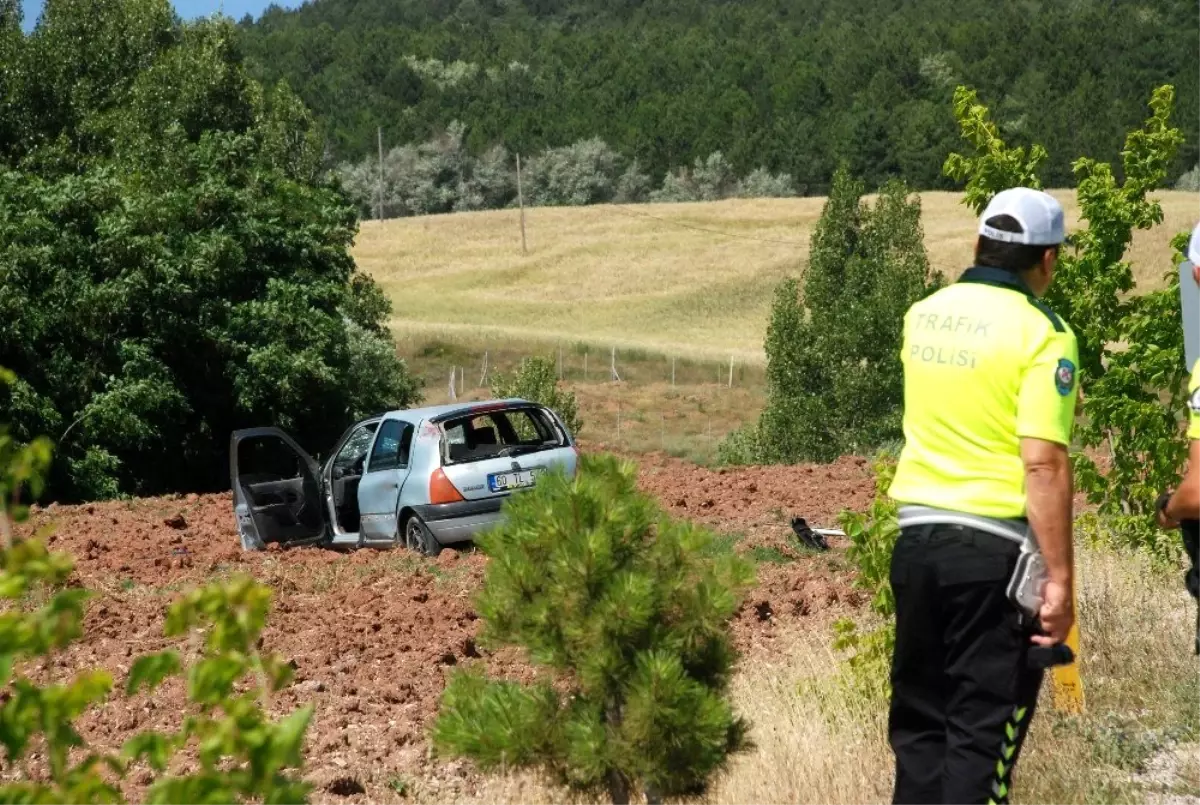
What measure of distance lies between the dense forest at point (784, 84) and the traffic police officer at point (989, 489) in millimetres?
100655

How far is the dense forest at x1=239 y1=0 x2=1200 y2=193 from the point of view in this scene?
4564 inches

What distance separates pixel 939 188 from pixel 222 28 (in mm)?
78123

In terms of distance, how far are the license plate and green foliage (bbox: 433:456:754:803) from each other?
30.1 ft

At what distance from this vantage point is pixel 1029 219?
15.0 ft

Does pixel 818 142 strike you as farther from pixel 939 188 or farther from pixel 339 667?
pixel 339 667

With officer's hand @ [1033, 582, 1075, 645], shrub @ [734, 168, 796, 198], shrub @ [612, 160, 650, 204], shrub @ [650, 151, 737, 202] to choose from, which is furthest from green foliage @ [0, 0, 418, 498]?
shrub @ [650, 151, 737, 202]

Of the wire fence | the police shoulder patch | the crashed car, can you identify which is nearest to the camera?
the police shoulder patch

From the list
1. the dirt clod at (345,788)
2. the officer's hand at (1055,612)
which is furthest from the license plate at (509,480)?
the officer's hand at (1055,612)

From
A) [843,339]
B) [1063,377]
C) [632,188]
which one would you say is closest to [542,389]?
[843,339]

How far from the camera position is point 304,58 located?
6914 inches

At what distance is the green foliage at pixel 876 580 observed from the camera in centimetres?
734

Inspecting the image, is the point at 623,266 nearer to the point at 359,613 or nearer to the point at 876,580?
the point at 359,613

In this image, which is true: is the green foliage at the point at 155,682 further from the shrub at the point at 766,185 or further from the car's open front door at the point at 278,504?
the shrub at the point at 766,185

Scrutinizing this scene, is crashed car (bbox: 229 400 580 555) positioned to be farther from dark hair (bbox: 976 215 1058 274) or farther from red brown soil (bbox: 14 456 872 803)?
dark hair (bbox: 976 215 1058 274)
